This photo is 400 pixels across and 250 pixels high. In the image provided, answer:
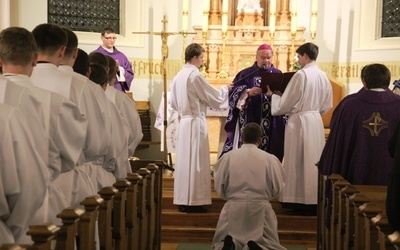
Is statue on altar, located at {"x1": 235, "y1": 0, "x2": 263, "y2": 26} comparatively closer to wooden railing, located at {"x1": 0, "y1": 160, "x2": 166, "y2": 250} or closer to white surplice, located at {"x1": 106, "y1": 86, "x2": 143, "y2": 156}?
wooden railing, located at {"x1": 0, "y1": 160, "x2": 166, "y2": 250}

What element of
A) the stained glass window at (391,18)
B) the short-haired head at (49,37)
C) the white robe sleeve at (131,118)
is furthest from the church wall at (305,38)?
the short-haired head at (49,37)

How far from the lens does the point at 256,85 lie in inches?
395

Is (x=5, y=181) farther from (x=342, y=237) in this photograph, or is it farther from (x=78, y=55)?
(x=342, y=237)

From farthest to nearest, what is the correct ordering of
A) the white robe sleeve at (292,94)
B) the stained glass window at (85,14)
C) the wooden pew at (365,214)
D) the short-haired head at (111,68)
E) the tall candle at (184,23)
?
the stained glass window at (85,14)
the tall candle at (184,23)
the white robe sleeve at (292,94)
the short-haired head at (111,68)
the wooden pew at (365,214)

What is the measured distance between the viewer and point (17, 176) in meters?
3.83

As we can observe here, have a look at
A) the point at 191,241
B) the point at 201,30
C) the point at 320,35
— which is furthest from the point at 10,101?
the point at 320,35

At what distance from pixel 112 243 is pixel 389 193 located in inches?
82.5

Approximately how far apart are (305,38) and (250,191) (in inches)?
271

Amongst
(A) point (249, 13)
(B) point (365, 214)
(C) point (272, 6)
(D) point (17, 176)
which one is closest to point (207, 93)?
(C) point (272, 6)

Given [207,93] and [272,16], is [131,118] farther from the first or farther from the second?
[272,16]

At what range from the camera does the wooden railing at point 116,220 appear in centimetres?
375

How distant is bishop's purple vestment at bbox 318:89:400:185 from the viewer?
686 centimetres

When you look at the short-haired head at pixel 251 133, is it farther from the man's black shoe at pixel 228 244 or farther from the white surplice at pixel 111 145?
the white surplice at pixel 111 145

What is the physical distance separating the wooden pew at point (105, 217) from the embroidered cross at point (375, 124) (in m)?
2.71
